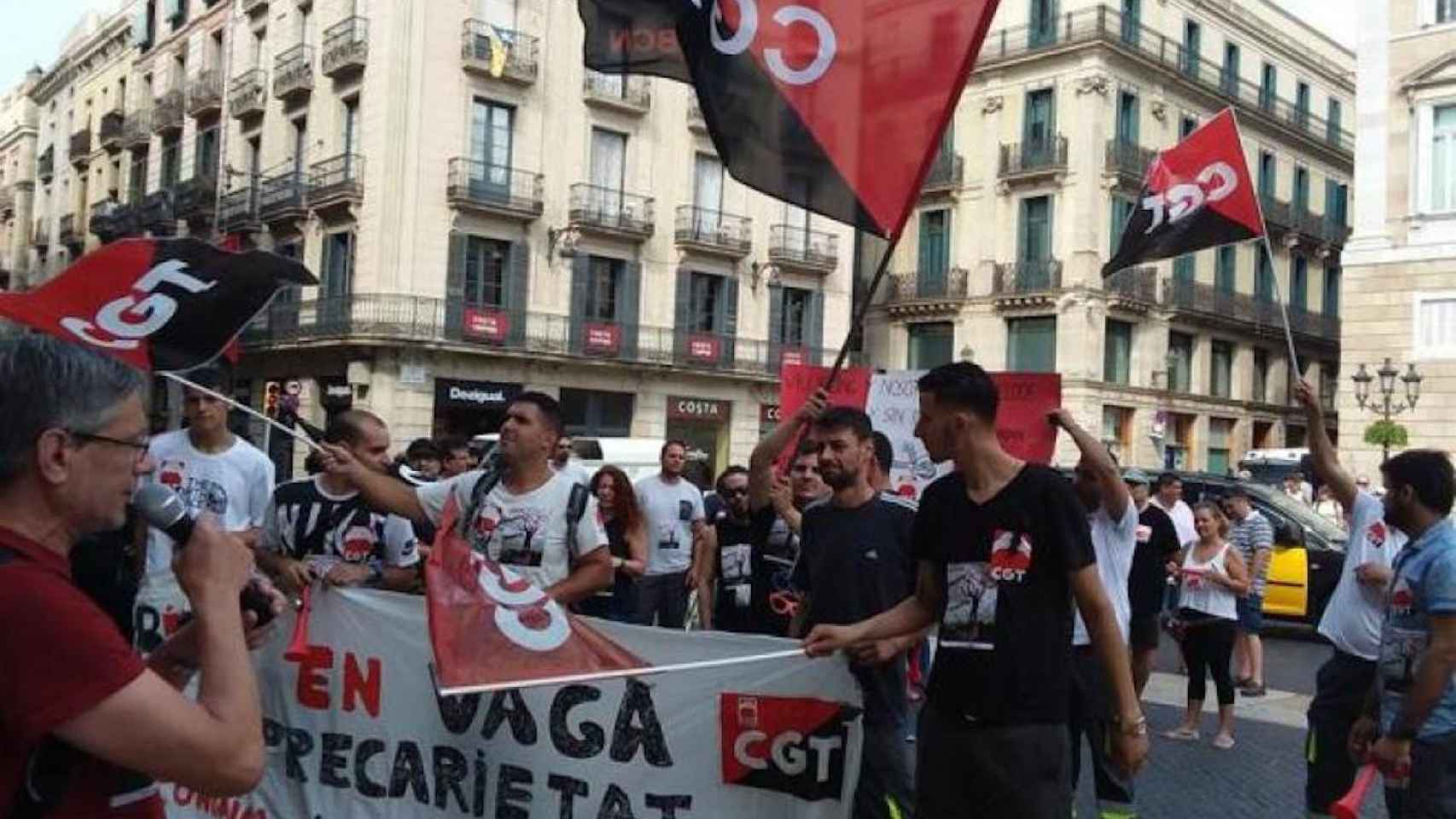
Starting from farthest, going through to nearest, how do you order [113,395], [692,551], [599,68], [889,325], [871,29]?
[889,325] → [692,551] → [599,68] → [871,29] → [113,395]

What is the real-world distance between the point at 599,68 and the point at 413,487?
1901mm

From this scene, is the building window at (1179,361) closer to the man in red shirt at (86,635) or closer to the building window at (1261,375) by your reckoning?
the building window at (1261,375)

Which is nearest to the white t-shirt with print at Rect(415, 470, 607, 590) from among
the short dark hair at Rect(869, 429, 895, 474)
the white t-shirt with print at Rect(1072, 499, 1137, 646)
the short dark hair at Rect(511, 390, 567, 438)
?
the short dark hair at Rect(511, 390, 567, 438)

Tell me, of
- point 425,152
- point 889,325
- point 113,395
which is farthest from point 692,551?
point 889,325

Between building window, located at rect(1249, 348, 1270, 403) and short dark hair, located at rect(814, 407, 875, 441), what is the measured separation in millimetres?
44308

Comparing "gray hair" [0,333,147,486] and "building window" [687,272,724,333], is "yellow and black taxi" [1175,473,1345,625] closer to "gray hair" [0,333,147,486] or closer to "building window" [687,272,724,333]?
"gray hair" [0,333,147,486]

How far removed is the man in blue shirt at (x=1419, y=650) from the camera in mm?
4219

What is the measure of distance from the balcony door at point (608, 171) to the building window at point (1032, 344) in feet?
43.8

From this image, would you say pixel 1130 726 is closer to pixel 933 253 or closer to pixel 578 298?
pixel 578 298

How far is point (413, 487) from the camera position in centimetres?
562

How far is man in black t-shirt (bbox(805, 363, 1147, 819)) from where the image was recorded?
375cm

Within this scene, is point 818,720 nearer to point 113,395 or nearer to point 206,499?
point 113,395

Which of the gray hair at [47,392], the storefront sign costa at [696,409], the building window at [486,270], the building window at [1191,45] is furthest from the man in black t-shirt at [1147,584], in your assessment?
the building window at [1191,45]

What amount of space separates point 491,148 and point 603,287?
4.54m
